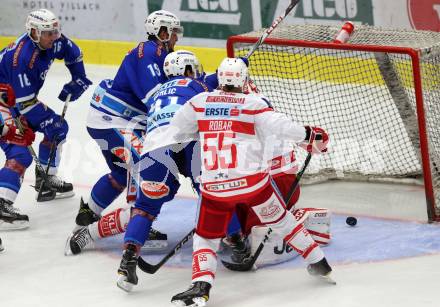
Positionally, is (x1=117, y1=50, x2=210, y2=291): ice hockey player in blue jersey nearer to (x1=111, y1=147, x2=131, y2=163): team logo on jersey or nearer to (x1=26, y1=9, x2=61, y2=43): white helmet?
(x1=111, y1=147, x2=131, y2=163): team logo on jersey

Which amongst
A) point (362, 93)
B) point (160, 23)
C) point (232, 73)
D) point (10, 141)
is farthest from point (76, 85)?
point (232, 73)

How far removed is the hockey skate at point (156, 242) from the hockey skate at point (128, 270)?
60 centimetres

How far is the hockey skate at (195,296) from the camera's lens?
4191mm

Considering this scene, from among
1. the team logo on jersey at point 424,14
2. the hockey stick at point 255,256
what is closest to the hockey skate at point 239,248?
the hockey stick at point 255,256

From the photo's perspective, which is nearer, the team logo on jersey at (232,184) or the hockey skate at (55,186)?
the team logo on jersey at (232,184)

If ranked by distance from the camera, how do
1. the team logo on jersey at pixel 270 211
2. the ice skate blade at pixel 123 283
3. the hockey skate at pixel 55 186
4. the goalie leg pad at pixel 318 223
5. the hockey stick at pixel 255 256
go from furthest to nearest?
the hockey skate at pixel 55 186 → the goalie leg pad at pixel 318 223 → the hockey stick at pixel 255 256 → the ice skate blade at pixel 123 283 → the team logo on jersey at pixel 270 211

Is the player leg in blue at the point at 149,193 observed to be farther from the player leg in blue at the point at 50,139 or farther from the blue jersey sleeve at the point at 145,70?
the player leg in blue at the point at 50,139

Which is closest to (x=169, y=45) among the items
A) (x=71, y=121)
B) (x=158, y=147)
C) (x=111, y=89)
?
(x=111, y=89)

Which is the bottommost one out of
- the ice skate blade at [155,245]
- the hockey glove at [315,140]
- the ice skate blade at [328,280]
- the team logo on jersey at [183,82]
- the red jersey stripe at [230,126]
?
the ice skate blade at [155,245]

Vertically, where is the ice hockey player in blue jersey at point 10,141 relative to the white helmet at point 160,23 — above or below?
below

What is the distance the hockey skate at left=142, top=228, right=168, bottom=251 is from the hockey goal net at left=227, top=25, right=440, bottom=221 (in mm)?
1250

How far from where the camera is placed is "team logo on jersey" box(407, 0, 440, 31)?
24.6ft

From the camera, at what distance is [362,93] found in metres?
6.55

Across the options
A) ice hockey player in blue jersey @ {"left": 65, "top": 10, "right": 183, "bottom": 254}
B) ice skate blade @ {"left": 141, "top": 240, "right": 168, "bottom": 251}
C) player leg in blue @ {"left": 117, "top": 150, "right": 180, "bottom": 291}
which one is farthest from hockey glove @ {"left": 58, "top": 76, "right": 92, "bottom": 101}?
player leg in blue @ {"left": 117, "top": 150, "right": 180, "bottom": 291}
